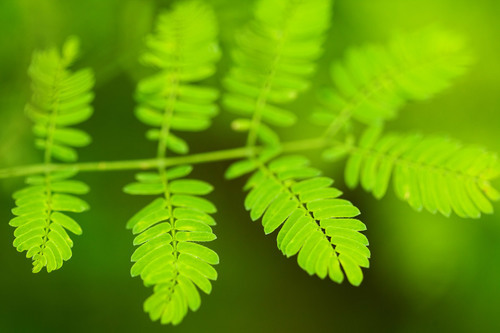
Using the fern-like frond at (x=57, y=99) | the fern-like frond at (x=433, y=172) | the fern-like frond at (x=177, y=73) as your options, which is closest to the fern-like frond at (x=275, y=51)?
the fern-like frond at (x=177, y=73)

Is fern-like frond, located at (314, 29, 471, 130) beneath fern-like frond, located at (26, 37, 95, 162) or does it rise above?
beneath

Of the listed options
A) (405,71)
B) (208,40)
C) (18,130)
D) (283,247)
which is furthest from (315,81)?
(283,247)

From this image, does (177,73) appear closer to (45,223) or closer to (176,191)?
(176,191)

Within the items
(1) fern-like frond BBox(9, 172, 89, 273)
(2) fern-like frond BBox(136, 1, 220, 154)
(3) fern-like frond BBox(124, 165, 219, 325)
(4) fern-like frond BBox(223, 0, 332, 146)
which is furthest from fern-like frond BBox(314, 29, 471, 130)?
(1) fern-like frond BBox(9, 172, 89, 273)

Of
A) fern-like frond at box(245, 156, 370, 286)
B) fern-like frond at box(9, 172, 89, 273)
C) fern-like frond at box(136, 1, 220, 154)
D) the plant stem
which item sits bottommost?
fern-like frond at box(245, 156, 370, 286)

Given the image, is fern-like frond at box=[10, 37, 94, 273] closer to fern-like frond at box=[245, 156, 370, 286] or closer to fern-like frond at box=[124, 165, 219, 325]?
fern-like frond at box=[124, 165, 219, 325]

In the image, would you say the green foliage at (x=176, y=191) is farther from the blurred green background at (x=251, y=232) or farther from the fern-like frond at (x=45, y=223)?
the blurred green background at (x=251, y=232)
